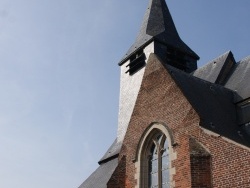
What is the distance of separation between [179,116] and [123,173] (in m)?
2.33

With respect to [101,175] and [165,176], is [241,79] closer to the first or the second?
[165,176]

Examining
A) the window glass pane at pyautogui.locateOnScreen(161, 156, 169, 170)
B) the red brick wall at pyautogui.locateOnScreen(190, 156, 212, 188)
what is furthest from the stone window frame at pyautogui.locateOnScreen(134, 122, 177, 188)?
the red brick wall at pyautogui.locateOnScreen(190, 156, 212, 188)

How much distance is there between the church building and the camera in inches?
323

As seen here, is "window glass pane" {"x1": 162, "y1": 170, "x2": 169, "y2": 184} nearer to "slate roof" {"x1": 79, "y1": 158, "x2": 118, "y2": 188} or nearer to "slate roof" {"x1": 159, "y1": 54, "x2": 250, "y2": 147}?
"slate roof" {"x1": 159, "y1": 54, "x2": 250, "y2": 147}

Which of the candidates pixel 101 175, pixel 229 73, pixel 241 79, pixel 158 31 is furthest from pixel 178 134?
pixel 158 31

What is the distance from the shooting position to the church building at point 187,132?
8203 mm

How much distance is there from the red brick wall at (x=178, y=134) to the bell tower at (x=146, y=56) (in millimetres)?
5019

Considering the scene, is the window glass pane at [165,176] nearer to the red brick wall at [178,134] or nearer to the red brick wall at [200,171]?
the red brick wall at [178,134]

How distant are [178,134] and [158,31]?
943cm

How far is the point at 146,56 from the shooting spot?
1698 centimetres

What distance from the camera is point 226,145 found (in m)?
8.10

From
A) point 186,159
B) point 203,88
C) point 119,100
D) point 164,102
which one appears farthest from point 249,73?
point 119,100

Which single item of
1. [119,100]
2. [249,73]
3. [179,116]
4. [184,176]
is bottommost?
[184,176]

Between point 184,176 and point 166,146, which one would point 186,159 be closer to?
point 184,176
